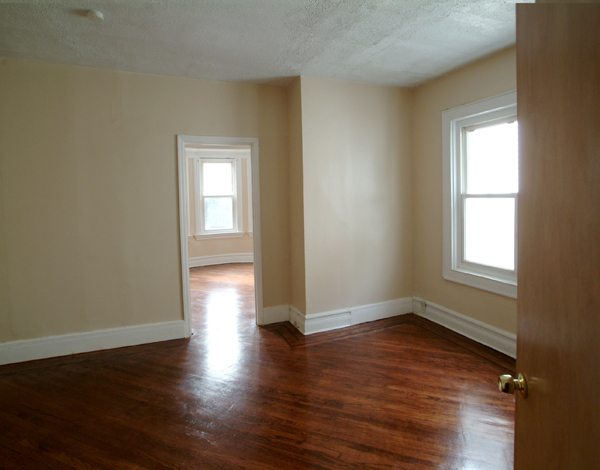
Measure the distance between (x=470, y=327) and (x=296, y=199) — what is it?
220cm

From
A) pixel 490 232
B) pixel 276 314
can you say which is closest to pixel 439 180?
pixel 490 232

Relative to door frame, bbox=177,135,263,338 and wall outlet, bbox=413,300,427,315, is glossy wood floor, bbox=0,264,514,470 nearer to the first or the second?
door frame, bbox=177,135,263,338

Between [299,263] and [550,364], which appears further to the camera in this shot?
[299,263]

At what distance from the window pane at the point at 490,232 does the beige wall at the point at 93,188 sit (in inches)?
98.4

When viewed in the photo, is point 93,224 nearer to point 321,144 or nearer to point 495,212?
point 321,144

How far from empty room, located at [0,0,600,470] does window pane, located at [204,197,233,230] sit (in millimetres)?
3492

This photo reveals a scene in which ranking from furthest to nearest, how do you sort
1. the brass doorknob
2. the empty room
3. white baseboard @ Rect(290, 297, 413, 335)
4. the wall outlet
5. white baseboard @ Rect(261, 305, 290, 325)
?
the wall outlet → white baseboard @ Rect(261, 305, 290, 325) → white baseboard @ Rect(290, 297, 413, 335) → the empty room → the brass doorknob

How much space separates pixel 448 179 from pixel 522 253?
3.08 meters

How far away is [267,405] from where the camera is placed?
256 centimetres

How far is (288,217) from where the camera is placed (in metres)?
4.22

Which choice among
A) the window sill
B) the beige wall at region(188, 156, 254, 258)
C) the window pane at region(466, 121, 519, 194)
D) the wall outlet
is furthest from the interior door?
the beige wall at region(188, 156, 254, 258)

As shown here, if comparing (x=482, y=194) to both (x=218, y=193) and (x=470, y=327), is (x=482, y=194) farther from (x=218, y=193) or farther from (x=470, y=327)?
(x=218, y=193)

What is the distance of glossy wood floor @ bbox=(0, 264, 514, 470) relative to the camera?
A: 6.79ft

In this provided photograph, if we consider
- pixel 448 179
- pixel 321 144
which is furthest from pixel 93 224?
pixel 448 179
